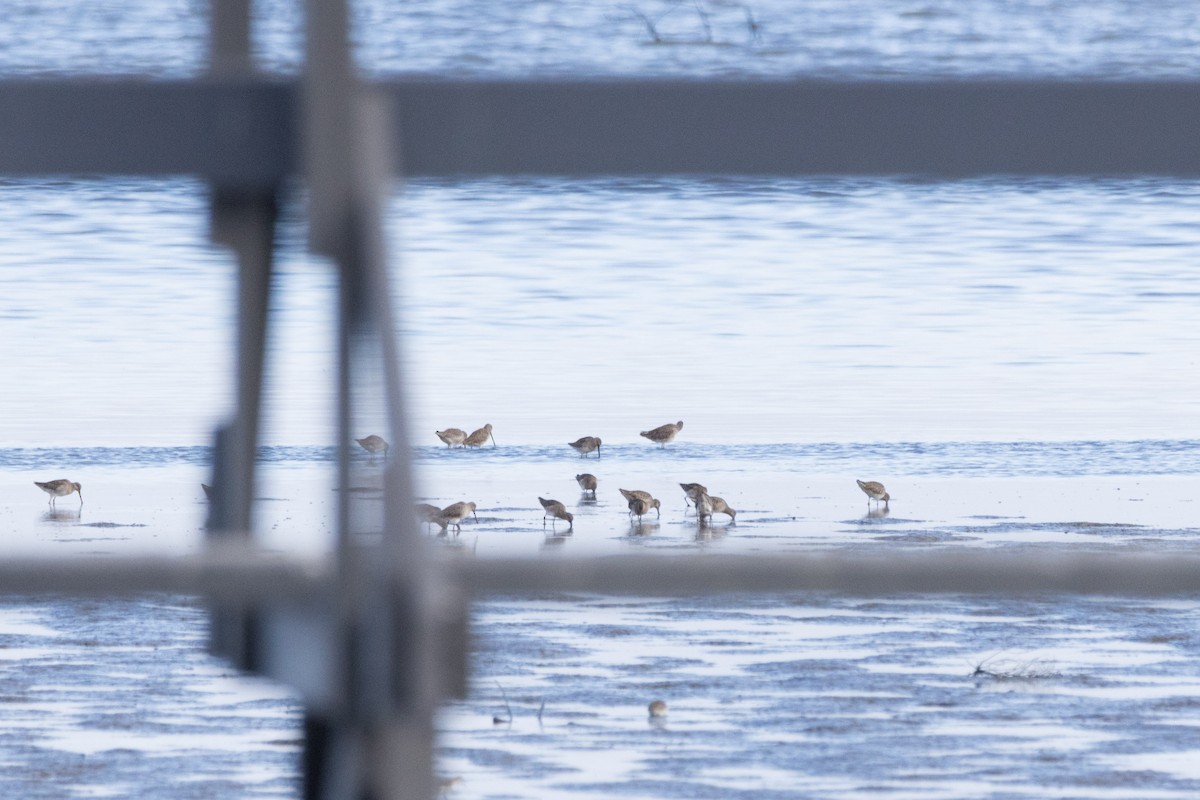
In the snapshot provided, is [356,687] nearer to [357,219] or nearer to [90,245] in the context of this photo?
[357,219]

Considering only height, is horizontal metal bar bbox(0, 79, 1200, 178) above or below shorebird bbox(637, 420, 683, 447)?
below

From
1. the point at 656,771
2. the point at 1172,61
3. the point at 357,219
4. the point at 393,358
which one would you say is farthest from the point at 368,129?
the point at 656,771

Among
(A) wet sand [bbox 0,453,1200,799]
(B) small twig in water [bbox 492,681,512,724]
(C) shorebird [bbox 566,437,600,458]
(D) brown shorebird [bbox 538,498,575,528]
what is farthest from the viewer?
(C) shorebird [bbox 566,437,600,458]

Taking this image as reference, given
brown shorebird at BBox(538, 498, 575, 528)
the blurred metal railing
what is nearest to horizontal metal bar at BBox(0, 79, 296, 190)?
the blurred metal railing

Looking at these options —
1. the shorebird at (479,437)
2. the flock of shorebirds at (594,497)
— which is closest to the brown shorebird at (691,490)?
the flock of shorebirds at (594,497)

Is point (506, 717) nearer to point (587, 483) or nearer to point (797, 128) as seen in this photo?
point (587, 483)

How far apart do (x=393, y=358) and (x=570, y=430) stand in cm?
933

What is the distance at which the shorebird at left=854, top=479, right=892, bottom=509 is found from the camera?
9.26 m

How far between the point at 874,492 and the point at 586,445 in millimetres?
1858

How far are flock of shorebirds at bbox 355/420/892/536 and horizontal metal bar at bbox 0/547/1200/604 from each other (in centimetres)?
603

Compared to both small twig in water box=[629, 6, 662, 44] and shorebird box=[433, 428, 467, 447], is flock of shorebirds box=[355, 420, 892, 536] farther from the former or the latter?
small twig in water box=[629, 6, 662, 44]

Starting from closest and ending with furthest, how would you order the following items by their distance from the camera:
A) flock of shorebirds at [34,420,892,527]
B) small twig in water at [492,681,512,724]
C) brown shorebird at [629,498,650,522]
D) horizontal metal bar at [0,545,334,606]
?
1. horizontal metal bar at [0,545,334,606]
2. small twig in water at [492,681,512,724]
3. flock of shorebirds at [34,420,892,527]
4. brown shorebird at [629,498,650,522]

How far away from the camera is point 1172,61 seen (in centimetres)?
188

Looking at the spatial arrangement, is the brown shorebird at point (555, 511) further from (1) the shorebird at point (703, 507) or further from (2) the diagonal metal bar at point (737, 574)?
(2) the diagonal metal bar at point (737, 574)
